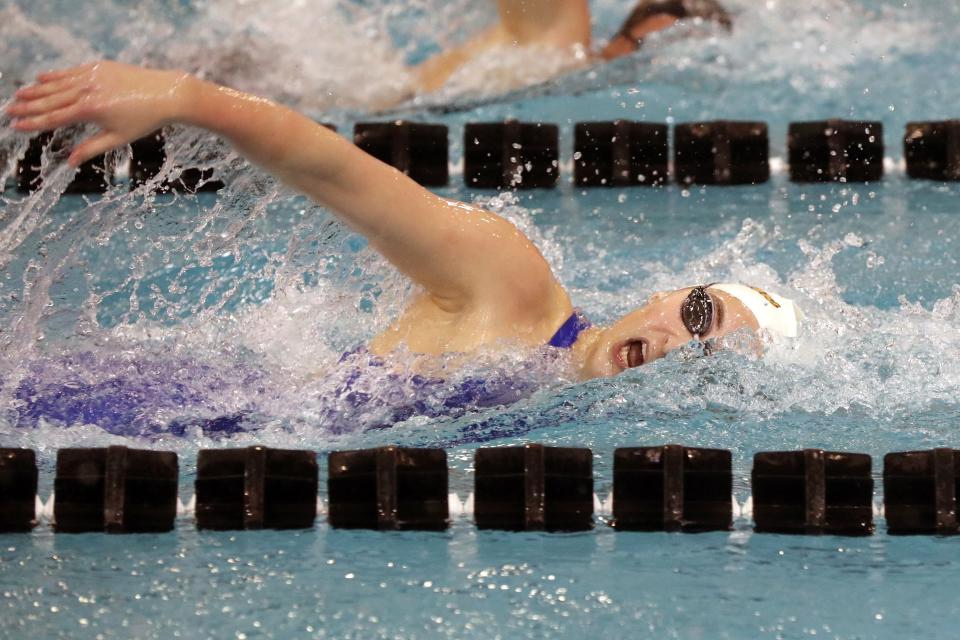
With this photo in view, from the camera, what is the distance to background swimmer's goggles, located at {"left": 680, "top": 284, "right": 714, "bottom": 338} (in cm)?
268

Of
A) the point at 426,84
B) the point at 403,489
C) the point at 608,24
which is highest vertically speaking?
the point at 608,24

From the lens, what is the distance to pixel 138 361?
2900 mm

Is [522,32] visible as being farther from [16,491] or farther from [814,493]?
[16,491]

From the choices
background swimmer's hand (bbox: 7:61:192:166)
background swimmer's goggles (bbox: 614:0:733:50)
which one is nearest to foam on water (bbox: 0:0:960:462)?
background swimmer's hand (bbox: 7:61:192:166)

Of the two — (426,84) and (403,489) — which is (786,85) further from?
(403,489)

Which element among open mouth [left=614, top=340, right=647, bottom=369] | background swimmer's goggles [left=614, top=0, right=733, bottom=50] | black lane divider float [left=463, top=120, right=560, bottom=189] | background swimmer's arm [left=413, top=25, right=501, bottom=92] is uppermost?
background swimmer's goggles [left=614, top=0, right=733, bottom=50]

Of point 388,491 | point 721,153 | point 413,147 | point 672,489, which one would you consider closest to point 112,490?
point 388,491

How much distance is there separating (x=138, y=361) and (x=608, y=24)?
3378 mm

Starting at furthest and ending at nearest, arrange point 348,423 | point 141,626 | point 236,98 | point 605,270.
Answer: point 605,270 → point 348,423 → point 236,98 → point 141,626

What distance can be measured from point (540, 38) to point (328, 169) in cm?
276

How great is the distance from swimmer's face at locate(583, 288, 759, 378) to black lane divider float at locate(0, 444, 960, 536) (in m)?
0.26

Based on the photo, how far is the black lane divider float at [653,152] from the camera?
14.1 feet

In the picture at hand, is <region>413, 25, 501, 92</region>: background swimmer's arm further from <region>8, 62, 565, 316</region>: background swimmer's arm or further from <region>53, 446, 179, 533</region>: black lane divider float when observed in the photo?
<region>53, 446, 179, 533</region>: black lane divider float

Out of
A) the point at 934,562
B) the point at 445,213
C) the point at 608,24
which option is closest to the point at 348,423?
the point at 445,213
